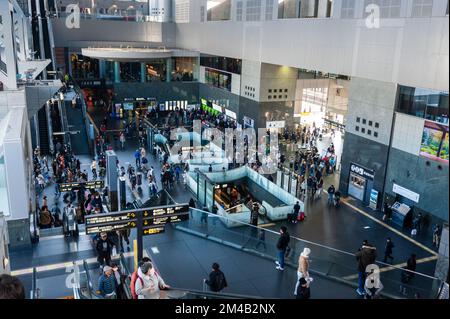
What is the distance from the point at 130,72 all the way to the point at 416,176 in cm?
3261

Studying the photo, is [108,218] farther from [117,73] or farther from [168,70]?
[168,70]

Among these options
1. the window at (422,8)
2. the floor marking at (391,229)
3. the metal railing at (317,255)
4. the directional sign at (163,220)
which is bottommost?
the floor marking at (391,229)

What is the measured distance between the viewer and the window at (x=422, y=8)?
17.6m

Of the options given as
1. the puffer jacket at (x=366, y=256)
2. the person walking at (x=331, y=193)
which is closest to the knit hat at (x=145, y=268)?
the puffer jacket at (x=366, y=256)

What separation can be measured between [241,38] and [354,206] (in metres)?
19.2

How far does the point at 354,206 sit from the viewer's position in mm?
21531

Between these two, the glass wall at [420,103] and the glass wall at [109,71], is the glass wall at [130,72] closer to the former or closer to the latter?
the glass wall at [109,71]

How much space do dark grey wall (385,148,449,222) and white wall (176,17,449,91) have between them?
11.1 ft

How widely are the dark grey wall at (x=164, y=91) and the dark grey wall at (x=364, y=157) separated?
983 inches

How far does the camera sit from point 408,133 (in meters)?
19.1

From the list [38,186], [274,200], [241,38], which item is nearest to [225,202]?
[274,200]

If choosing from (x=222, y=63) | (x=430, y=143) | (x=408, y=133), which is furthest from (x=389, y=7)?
(x=222, y=63)
